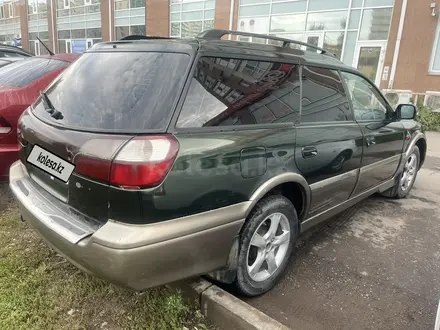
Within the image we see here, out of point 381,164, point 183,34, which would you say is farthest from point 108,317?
point 183,34

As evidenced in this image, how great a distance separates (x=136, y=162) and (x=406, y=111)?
324cm

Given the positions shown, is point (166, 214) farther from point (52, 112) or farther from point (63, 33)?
point (63, 33)

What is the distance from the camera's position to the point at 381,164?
3.59m

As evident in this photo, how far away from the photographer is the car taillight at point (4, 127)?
10.7 feet

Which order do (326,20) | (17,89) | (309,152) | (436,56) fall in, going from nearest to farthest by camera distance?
1. (309,152)
2. (17,89)
3. (436,56)
4. (326,20)

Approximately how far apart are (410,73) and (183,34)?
13197 mm

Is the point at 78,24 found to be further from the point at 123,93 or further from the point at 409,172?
the point at 123,93

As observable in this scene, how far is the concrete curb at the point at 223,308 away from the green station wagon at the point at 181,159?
0.13m

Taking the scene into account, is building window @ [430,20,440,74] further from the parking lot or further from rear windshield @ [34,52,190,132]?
rear windshield @ [34,52,190,132]

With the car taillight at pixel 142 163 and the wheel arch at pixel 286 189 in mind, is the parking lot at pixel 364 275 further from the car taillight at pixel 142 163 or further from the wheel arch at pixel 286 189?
the car taillight at pixel 142 163

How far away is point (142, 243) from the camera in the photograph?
1.71 m

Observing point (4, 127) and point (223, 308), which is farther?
point (4, 127)

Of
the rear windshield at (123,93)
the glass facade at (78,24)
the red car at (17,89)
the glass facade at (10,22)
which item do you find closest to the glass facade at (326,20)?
A: the red car at (17,89)

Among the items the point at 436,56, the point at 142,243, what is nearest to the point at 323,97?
the point at 142,243
